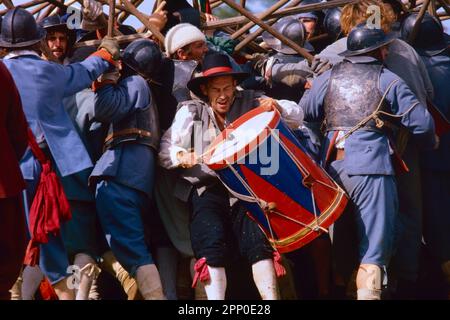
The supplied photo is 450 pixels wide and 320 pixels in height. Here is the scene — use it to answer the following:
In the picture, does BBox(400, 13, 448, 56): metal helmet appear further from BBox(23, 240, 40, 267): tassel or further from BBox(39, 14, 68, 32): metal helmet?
BBox(23, 240, 40, 267): tassel

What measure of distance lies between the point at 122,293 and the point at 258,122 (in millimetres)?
2051

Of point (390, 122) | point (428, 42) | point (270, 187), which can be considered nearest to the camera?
point (270, 187)

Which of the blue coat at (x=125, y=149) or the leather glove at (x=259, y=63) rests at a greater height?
the blue coat at (x=125, y=149)

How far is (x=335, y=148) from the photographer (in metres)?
7.81

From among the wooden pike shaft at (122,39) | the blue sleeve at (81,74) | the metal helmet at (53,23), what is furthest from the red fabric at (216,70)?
the metal helmet at (53,23)

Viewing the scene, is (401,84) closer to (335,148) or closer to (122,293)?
(335,148)

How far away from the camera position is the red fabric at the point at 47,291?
23.9 feet

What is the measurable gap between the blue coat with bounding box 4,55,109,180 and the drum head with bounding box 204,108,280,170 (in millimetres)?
782

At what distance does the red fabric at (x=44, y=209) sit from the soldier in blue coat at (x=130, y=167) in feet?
1.74

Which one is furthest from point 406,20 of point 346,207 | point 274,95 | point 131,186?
point 131,186

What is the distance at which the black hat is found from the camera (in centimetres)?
754

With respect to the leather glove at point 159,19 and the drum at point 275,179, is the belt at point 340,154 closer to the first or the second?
the drum at point 275,179

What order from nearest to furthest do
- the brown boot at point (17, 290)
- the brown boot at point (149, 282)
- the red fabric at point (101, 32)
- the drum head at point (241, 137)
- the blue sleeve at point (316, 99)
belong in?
1. the drum head at point (241, 137)
2. the brown boot at point (17, 290)
3. the brown boot at point (149, 282)
4. the blue sleeve at point (316, 99)
5. the red fabric at point (101, 32)

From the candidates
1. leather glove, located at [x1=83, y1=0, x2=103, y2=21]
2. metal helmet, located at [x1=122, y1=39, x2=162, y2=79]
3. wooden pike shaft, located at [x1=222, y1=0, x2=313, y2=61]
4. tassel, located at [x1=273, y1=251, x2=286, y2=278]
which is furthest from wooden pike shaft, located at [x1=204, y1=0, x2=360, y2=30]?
tassel, located at [x1=273, y1=251, x2=286, y2=278]
